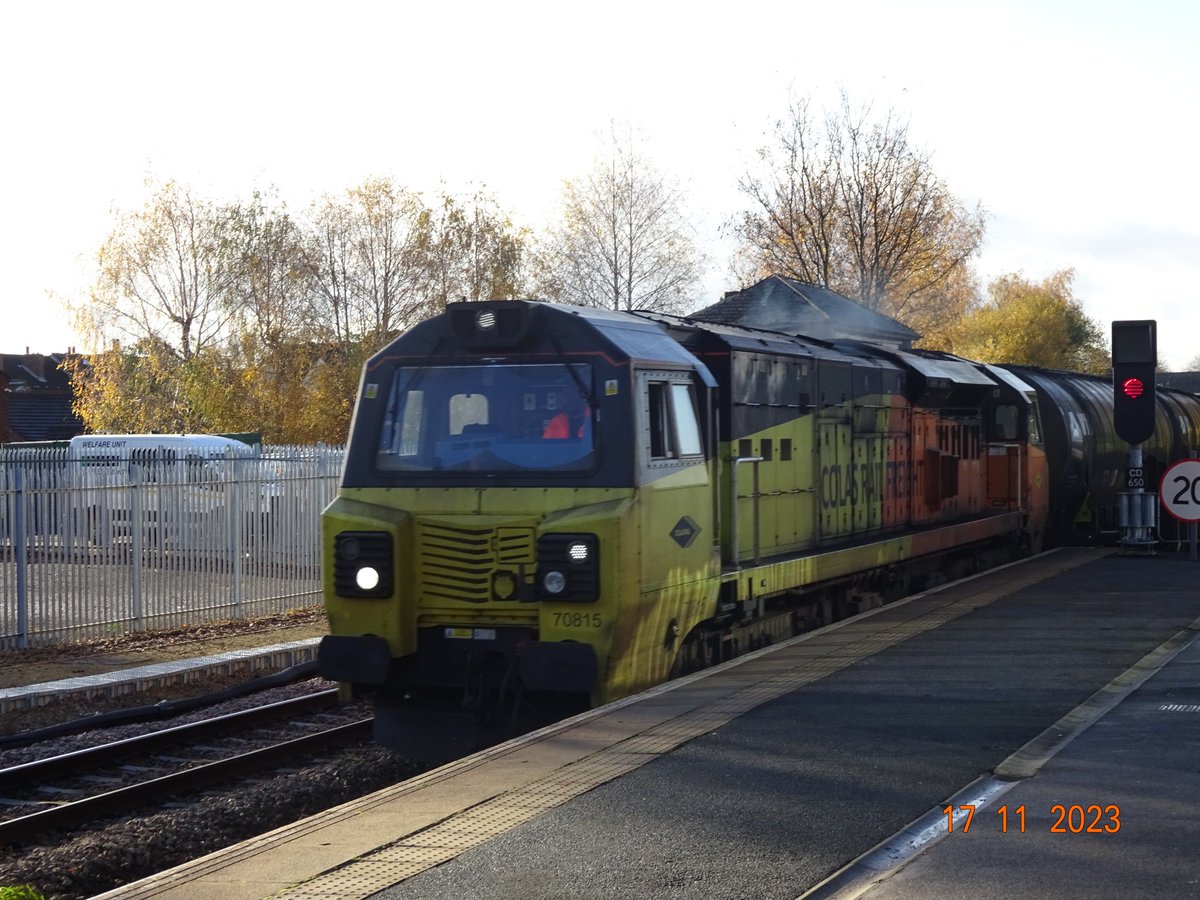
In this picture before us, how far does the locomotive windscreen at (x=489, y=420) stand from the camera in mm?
9484

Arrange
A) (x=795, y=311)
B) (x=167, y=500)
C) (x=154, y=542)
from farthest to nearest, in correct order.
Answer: (x=795, y=311)
(x=167, y=500)
(x=154, y=542)

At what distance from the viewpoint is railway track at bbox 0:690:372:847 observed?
28.0 feet

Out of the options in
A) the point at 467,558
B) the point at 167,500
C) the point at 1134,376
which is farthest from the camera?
the point at 1134,376

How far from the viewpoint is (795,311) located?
38938 millimetres

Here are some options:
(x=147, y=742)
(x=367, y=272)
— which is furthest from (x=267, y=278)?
(x=147, y=742)

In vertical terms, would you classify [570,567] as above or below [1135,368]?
below

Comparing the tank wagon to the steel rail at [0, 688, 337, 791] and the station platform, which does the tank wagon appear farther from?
the steel rail at [0, 688, 337, 791]

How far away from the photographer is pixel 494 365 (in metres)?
9.77
